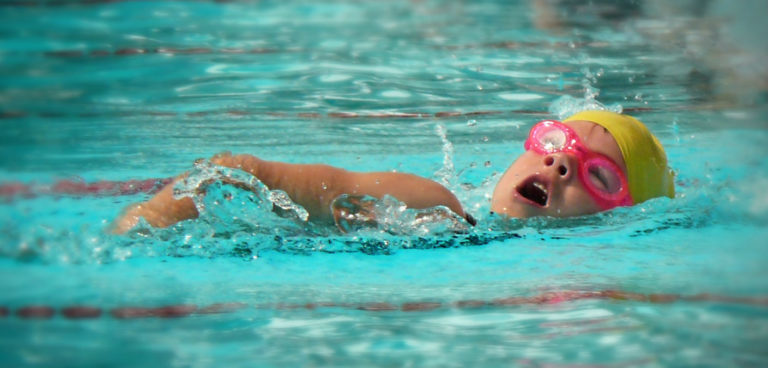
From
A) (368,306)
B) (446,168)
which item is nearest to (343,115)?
(446,168)

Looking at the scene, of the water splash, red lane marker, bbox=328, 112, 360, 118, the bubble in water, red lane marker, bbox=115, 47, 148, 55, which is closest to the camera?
the bubble in water

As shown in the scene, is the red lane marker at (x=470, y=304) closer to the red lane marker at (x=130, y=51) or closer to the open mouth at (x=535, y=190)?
the open mouth at (x=535, y=190)

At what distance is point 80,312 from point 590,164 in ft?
3.68

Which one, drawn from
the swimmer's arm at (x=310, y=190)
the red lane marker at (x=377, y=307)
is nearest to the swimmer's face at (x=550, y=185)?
the swimmer's arm at (x=310, y=190)

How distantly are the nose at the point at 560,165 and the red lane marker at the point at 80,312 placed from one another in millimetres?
1006

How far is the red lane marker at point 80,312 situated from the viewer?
138 cm

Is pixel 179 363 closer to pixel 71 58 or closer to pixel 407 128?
pixel 407 128

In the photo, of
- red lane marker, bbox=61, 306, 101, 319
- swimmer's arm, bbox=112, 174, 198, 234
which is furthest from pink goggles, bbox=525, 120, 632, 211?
red lane marker, bbox=61, 306, 101, 319

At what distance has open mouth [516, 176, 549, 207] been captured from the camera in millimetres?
1946

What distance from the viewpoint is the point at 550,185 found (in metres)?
1.95

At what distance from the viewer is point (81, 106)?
325 cm

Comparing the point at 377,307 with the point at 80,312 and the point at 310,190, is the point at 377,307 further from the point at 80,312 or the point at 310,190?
the point at 80,312

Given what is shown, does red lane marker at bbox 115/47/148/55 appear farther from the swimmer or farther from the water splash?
the swimmer

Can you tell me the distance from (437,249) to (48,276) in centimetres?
79
